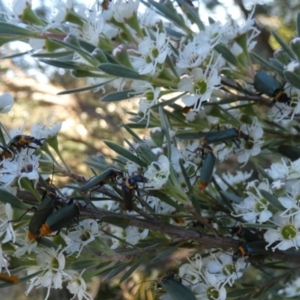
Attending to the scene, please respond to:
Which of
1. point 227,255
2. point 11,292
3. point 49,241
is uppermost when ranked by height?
point 49,241

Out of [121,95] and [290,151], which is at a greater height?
[121,95]

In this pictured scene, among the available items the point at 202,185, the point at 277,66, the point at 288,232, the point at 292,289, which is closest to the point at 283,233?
the point at 288,232

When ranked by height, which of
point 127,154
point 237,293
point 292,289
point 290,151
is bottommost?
point 292,289

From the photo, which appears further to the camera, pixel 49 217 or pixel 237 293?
pixel 237 293

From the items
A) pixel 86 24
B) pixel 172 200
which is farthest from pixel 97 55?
pixel 172 200

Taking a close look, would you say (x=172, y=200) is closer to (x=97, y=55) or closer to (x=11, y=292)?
(x=97, y=55)

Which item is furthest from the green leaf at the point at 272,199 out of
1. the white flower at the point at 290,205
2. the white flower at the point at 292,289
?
the white flower at the point at 292,289

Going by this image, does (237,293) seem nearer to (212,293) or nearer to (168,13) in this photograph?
(212,293)
